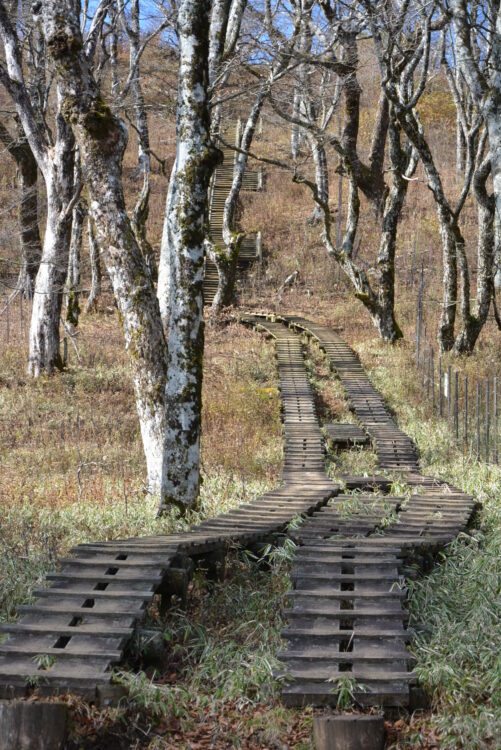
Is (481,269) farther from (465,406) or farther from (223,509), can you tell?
(223,509)

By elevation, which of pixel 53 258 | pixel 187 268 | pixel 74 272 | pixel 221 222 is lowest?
pixel 187 268

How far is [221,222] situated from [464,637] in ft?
80.0

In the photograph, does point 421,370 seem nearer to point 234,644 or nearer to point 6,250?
point 234,644

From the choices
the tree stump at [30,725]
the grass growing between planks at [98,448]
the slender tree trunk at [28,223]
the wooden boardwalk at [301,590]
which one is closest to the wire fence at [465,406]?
the wooden boardwalk at [301,590]

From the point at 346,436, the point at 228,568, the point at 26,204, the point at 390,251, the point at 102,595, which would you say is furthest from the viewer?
the point at 26,204

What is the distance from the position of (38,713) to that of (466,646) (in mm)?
2564

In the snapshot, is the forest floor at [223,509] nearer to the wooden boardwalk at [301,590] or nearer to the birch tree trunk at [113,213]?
the wooden boardwalk at [301,590]

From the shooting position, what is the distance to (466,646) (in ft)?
16.8

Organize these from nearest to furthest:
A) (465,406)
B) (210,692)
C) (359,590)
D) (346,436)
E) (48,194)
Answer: (210,692) → (359,590) → (465,406) → (346,436) → (48,194)

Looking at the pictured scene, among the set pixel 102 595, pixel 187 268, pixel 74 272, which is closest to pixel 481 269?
pixel 187 268

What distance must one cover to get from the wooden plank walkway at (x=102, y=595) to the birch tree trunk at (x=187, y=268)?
0.78 m

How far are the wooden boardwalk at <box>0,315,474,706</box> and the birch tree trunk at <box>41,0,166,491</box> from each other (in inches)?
69.0

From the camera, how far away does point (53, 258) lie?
51.9ft

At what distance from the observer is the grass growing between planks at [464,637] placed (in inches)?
172
